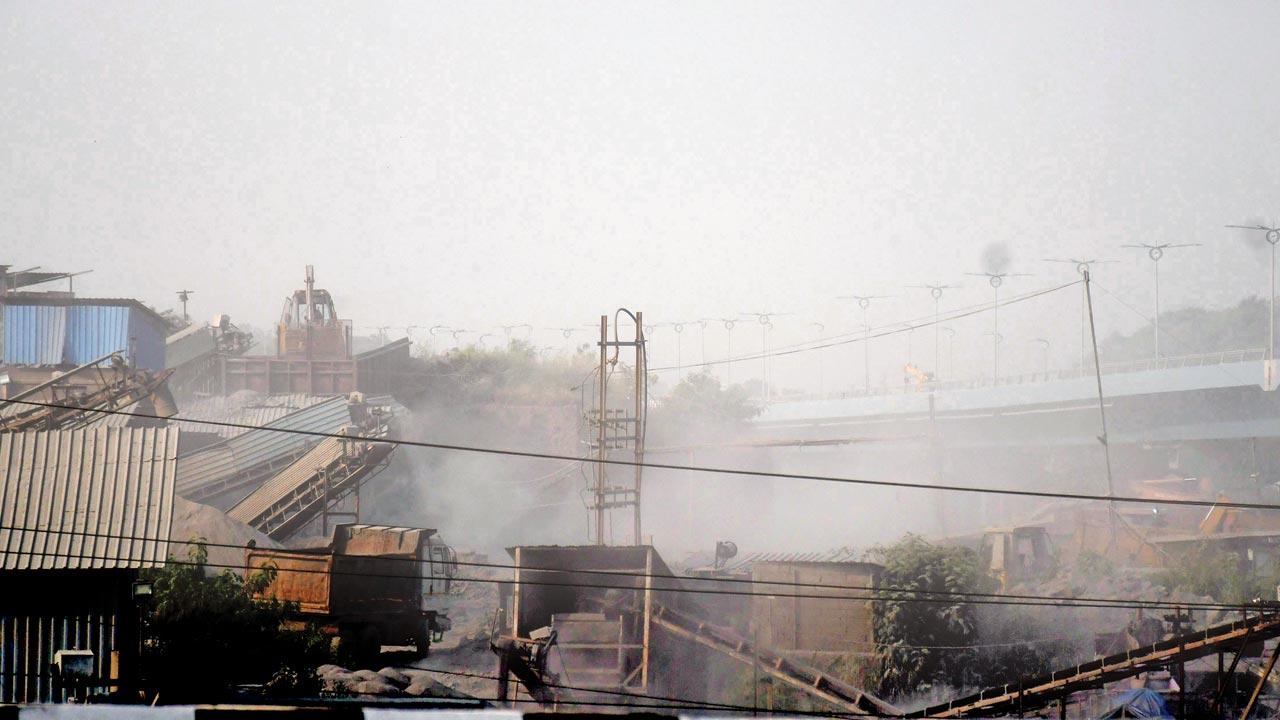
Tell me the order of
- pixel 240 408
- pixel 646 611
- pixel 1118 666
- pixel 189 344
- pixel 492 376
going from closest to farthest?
pixel 1118 666, pixel 646 611, pixel 240 408, pixel 189 344, pixel 492 376

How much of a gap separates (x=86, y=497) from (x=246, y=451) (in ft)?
76.0

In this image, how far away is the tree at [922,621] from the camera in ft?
91.6

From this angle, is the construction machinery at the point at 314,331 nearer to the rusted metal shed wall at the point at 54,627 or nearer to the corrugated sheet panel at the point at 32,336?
the corrugated sheet panel at the point at 32,336

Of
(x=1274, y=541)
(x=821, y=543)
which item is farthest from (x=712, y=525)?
(x=1274, y=541)

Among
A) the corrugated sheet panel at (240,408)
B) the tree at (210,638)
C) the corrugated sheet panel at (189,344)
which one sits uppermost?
the corrugated sheet panel at (189,344)

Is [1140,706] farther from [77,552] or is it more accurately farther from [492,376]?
[492,376]

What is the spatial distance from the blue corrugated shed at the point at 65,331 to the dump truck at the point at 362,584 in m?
18.0

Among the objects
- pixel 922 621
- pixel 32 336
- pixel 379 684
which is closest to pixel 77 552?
pixel 379 684

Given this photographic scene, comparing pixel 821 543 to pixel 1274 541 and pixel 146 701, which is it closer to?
pixel 1274 541

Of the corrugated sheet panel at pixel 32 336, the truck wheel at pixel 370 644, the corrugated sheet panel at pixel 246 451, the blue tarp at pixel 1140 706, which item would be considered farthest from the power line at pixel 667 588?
the corrugated sheet panel at pixel 32 336

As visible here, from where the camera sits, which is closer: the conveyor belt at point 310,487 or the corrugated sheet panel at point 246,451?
the conveyor belt at point 310,487

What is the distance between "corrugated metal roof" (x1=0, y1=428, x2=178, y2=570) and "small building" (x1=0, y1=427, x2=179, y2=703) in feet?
0.05

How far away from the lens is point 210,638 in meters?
21.1

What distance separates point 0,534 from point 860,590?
768 inches
